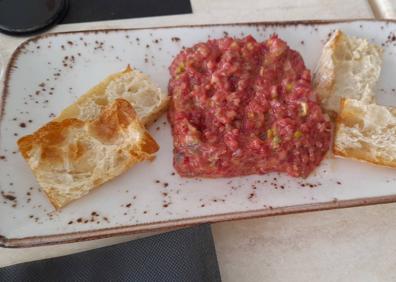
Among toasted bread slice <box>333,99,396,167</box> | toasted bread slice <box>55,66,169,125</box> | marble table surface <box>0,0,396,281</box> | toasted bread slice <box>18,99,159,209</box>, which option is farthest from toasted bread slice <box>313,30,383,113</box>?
toasted bread slice <box>18,99,159,209</box>

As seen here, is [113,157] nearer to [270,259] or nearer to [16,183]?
[16,183]

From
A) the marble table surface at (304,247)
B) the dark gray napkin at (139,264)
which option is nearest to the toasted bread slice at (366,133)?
the marble table surface at (304,247)

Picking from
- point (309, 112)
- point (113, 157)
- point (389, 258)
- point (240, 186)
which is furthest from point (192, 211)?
point (389, 258)

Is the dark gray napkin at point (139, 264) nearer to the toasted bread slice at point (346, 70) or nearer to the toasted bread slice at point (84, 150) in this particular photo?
the toasted bread slice at point (84, 150)

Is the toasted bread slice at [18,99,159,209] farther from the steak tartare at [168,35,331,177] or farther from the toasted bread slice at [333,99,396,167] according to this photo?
the toasted bread slice at [333,99,396,167]

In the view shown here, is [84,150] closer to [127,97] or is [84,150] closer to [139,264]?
[127,97]

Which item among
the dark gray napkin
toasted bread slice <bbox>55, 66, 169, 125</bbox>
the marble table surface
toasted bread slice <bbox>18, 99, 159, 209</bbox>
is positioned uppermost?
toasted bread slice <bbox>55, 66, 169, 125</bbox>
